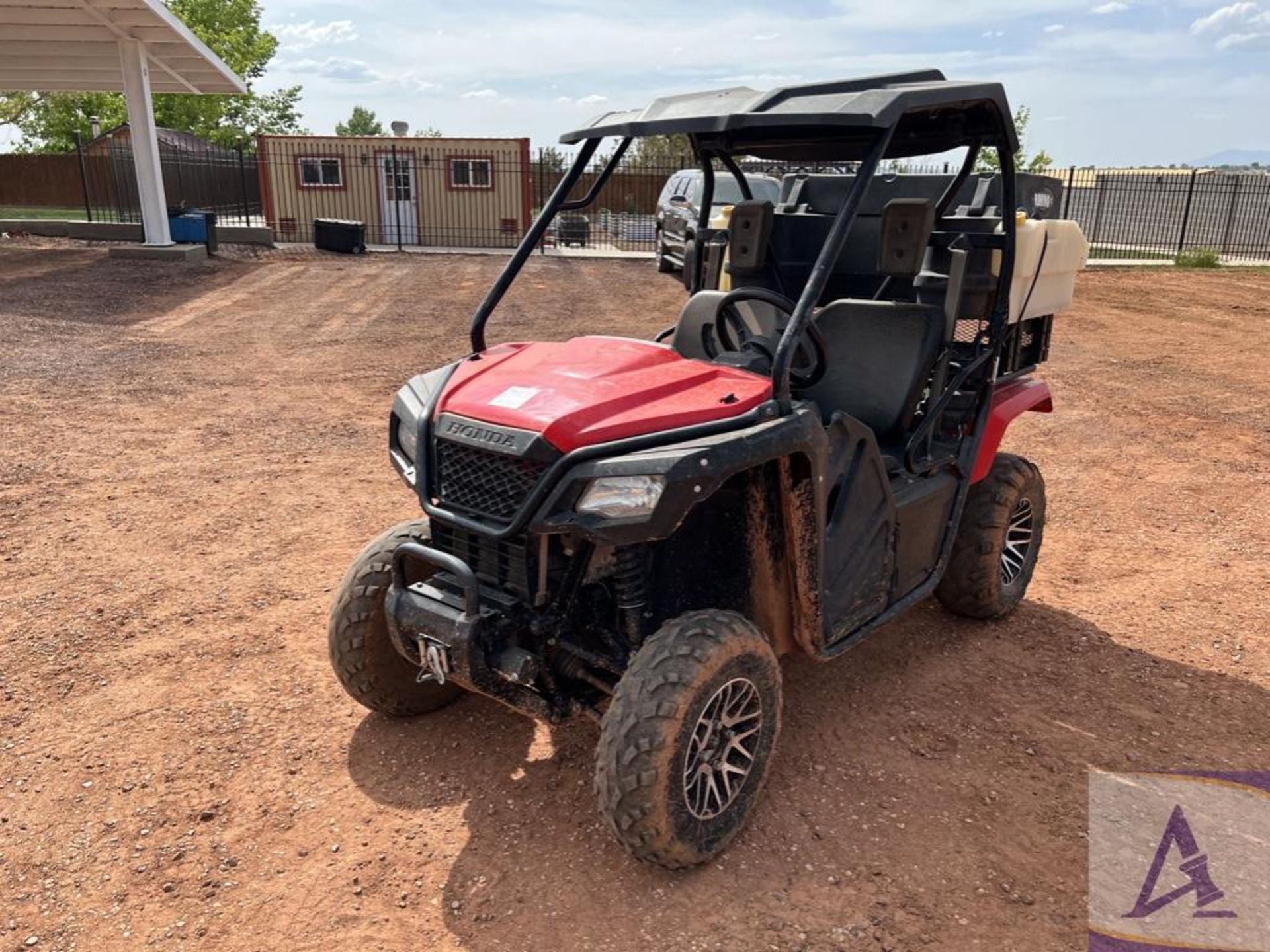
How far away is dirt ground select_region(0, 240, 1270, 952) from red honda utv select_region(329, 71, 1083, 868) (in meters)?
0.29

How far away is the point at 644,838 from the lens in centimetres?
253

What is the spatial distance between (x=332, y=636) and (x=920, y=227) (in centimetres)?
239

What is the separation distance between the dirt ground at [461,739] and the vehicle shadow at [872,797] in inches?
0.4

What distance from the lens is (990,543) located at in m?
4.04

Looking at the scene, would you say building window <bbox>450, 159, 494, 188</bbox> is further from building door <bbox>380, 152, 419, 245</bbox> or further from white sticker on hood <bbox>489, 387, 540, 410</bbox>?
white sticker on hood <bbox>489, 387, 540, 410</bbox>

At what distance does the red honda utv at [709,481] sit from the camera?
8.29 ft

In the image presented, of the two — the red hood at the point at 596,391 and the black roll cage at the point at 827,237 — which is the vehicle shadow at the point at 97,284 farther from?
the red hood at the point at 596,391

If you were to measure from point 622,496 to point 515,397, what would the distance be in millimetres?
511

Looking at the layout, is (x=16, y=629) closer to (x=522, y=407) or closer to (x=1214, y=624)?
(x=522, y=407)

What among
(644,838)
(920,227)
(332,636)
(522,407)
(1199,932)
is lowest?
(1199,932)

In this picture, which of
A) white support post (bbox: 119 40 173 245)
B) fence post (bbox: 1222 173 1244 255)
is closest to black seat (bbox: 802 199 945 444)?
white support post (bbox: 119 40 173 245)

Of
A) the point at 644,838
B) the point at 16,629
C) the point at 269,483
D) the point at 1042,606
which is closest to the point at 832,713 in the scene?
the point at 644,838

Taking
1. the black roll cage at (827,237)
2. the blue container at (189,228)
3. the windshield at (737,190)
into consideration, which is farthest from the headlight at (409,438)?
the blue container at (189,228)
